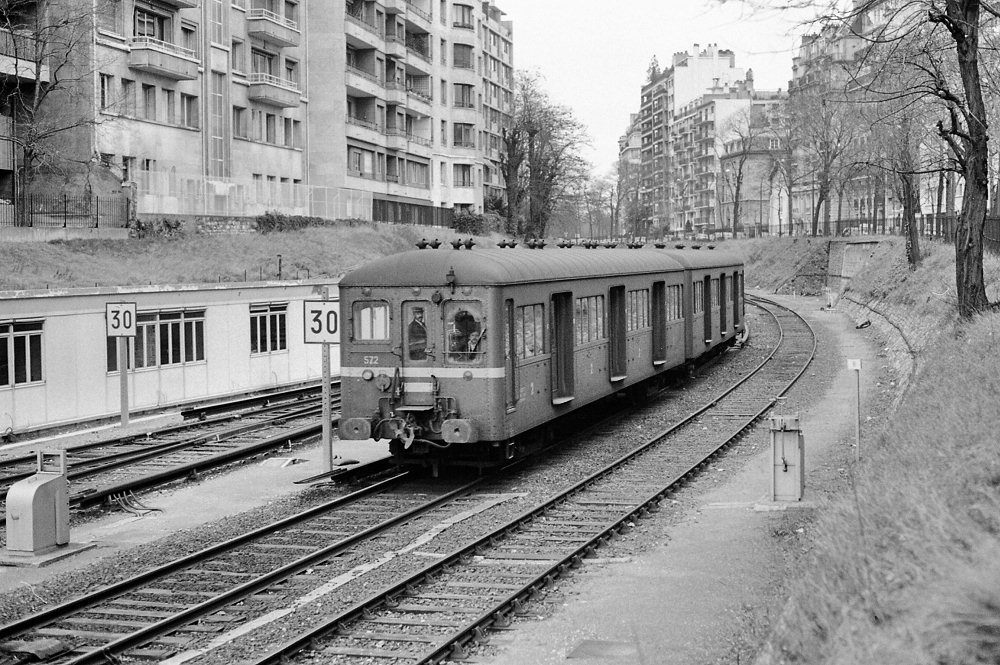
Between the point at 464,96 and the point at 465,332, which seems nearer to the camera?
the point at 465,332

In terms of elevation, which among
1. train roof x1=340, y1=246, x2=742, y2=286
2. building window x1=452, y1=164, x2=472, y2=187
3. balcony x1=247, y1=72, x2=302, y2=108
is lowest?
train roof x1=340, y1=246, x2=742, y2=286

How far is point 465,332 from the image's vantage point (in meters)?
15.7

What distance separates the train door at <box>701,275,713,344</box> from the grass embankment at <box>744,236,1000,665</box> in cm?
1666

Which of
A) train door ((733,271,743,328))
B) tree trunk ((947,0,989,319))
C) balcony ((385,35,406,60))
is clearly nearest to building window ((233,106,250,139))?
balcony ((385,35,406,60))

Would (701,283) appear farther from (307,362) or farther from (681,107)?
(681,107)

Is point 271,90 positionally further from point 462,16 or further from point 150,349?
point 462,16

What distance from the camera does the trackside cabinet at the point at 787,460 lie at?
14648 millimetres

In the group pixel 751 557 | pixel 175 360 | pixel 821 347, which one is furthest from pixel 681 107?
pixel 751 557

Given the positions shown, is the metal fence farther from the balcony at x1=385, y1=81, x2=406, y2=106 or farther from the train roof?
the balcony at x1=385, y1=81, x2=406, y2=106

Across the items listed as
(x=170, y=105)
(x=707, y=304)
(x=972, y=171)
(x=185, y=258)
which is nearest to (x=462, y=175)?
(x=170, y=105)

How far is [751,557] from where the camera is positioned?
12320mm

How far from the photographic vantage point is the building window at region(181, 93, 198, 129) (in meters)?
42.2

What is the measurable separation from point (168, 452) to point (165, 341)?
6.37m

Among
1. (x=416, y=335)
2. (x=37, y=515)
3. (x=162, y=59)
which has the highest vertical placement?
(x=162, y=59)
